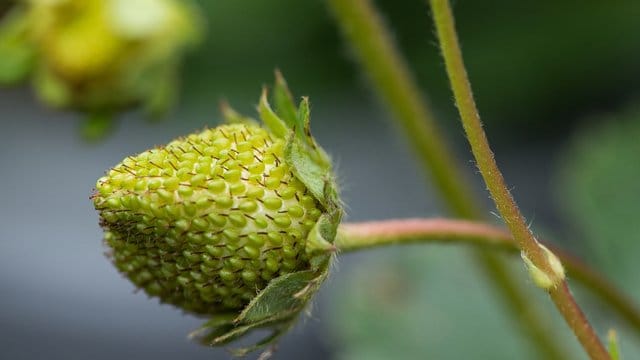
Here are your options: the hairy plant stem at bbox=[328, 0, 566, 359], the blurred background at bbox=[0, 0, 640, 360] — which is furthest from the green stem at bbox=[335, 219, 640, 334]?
the blurred background at bbox=[0, 0, 640, 360]

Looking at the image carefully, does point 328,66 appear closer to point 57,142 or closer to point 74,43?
point 57,142

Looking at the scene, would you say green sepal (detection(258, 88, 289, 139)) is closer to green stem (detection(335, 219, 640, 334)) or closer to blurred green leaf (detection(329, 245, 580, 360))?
green stem (detection(335, 219, 640, 334))

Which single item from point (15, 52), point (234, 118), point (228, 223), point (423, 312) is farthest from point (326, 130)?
point (228, 223)

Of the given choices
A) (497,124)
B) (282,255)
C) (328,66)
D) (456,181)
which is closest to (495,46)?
(497,124)

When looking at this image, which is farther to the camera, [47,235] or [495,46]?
[47,235]

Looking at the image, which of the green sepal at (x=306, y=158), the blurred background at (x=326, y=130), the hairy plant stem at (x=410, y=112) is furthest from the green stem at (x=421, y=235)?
the blurred background at (x=326, y=130)

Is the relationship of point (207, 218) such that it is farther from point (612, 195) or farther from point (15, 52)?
point (612, 195)

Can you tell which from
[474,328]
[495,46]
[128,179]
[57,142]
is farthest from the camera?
[57,142]
